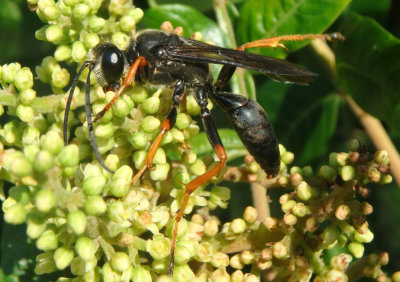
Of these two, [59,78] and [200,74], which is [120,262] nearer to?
[59,78]

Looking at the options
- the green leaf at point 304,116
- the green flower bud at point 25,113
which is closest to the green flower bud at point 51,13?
the green flower bud at point 25,113

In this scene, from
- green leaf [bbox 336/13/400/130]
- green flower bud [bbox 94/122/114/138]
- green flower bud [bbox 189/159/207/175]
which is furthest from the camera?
green leaf [bbox 336/13/400/130]

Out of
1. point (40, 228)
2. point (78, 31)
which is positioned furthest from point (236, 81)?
point (40, 228)

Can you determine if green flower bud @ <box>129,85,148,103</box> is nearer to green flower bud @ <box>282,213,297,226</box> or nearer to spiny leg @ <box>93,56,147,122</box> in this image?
spiny leg @ <box>93,56,147,122</box>

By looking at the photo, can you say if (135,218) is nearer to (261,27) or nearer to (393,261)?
(261,27)

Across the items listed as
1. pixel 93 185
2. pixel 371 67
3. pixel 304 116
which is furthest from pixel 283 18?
pixel 93 185

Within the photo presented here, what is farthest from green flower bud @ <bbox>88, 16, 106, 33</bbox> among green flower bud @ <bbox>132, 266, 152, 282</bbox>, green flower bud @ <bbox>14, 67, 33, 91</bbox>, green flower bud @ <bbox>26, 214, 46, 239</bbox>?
green flower bud @ <bbox>132, 266, 152, 282</bbox>
